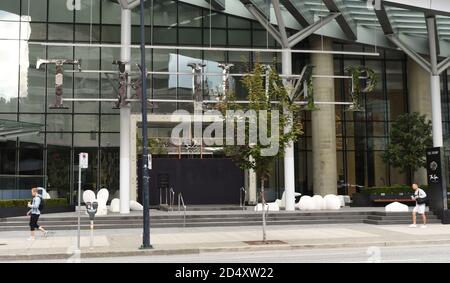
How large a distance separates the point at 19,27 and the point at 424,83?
28.9m

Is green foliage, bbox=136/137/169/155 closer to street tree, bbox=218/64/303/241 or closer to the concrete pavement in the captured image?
street tree, bbox=218/64/303/241

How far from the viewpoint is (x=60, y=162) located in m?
36.8

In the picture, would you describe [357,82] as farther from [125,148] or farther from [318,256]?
[318,256]

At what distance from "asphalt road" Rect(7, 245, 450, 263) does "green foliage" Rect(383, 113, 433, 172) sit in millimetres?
19044

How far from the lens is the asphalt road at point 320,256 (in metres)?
14.0

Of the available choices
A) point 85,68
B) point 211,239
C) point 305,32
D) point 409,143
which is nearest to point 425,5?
point 305,32

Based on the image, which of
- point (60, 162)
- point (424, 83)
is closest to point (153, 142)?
point (60, 162)

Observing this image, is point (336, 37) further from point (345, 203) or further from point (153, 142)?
point (153, 142)

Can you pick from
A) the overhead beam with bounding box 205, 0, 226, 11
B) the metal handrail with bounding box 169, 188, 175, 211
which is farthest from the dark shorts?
the overhead beam with bounding box 205, 0, 226, 11

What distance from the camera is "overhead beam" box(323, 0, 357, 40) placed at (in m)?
30.7

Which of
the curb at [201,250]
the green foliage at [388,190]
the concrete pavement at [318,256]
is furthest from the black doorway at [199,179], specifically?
the concrete pavement at [318,256]

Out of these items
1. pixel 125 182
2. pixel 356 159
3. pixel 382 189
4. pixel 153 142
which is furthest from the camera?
pixel 356 159
